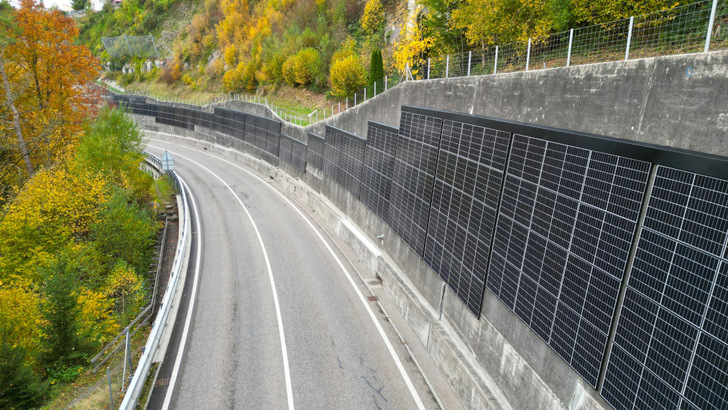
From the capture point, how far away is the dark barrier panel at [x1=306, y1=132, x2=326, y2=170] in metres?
A: 27.7

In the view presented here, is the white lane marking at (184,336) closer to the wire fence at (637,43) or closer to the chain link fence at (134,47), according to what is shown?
the wire fence at (637,43)

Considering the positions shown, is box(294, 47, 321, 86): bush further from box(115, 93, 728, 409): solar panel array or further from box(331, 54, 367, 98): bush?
box(115, 93, 728, 409): solar panel array

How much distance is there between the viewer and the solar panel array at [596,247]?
17.1 feet

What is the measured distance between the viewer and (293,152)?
33594mm

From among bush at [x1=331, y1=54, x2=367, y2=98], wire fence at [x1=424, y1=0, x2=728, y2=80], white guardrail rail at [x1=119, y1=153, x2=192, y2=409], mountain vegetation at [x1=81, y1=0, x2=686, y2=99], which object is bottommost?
white guardrail rail at [x1=119, y1=153, x2=192, y2=409]

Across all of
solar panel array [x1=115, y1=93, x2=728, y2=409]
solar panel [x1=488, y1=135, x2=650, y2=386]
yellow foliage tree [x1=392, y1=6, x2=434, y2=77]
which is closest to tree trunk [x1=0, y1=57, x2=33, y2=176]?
yellow foliage tree [x1=392, y1=6, x2=434, y2=77]

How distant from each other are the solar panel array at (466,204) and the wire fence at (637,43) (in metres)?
2.26

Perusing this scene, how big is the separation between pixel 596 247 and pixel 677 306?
5.06 feet

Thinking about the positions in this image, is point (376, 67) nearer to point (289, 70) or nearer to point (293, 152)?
point (293, 152)

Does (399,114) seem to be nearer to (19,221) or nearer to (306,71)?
(19,221)

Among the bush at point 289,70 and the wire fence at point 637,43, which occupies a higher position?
the bush at point 289,70

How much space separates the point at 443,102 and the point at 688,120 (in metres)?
8.54

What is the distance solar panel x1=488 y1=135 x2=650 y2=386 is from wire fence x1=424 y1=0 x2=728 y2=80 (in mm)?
2266

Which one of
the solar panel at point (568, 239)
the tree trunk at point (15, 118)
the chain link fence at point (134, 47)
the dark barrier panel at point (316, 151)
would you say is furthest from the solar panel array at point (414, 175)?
the chain link fence at point (134, 47)
